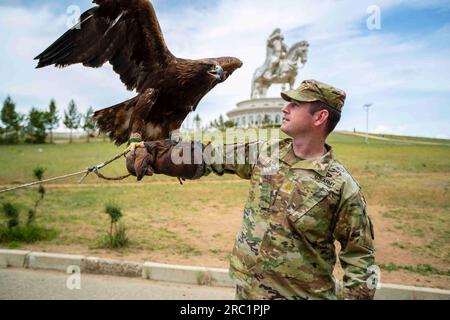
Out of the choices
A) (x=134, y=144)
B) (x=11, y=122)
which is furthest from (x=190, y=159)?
(x=11, y=122)

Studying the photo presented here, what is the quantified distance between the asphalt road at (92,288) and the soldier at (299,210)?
10.7 ft

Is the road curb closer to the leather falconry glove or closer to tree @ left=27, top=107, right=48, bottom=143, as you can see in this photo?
the leather falconry glove

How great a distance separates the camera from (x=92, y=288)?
17.0ft

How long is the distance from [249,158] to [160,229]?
6.28 m

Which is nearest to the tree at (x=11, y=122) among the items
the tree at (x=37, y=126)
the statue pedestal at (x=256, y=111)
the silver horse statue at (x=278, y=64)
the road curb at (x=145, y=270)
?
the tree at (x=37, y=126)

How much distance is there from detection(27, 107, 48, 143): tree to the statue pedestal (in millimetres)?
26008

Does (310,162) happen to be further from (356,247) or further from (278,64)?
(278,64)

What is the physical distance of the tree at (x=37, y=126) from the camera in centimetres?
4630

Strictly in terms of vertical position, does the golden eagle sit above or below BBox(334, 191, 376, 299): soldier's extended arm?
above

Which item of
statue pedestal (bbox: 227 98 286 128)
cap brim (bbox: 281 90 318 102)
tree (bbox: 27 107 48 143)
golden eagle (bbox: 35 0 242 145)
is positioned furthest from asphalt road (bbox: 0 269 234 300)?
tree (bbox: 27 107 48 143)

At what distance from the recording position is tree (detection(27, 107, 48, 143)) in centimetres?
4630
